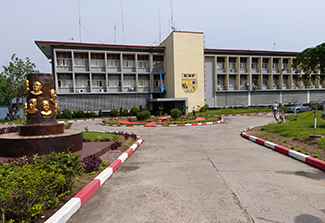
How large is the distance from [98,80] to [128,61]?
499 centimetres

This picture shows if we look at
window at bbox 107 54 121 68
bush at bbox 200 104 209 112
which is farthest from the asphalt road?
window at bbox 107 54 121 68

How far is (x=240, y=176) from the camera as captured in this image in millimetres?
Answer: 5117

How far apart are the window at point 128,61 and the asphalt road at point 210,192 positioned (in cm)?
2598

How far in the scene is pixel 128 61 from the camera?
3139cm

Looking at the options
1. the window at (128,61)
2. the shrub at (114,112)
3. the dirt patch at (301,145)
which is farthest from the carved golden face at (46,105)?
the window at (128,61)

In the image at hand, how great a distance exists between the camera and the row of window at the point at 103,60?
2866 cm

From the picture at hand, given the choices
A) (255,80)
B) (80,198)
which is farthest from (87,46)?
(80,198)

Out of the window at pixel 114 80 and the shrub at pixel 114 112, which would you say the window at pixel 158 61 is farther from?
the shrub at pixel 114 112

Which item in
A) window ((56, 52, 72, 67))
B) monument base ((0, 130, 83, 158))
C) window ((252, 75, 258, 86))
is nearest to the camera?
monument base ((0, 130, 83, 158))

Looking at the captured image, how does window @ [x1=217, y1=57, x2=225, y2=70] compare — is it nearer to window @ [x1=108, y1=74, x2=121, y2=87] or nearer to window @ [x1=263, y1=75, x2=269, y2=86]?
window @ [x1=263, y1=75, x2=269, y2=86]

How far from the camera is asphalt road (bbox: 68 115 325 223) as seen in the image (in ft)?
11.0

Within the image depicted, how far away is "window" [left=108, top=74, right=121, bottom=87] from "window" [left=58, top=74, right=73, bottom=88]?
510cm

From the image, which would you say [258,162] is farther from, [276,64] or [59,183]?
[276,64]

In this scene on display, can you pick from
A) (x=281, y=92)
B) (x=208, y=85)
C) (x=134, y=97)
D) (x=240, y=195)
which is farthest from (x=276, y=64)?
(x=240, y=195)
